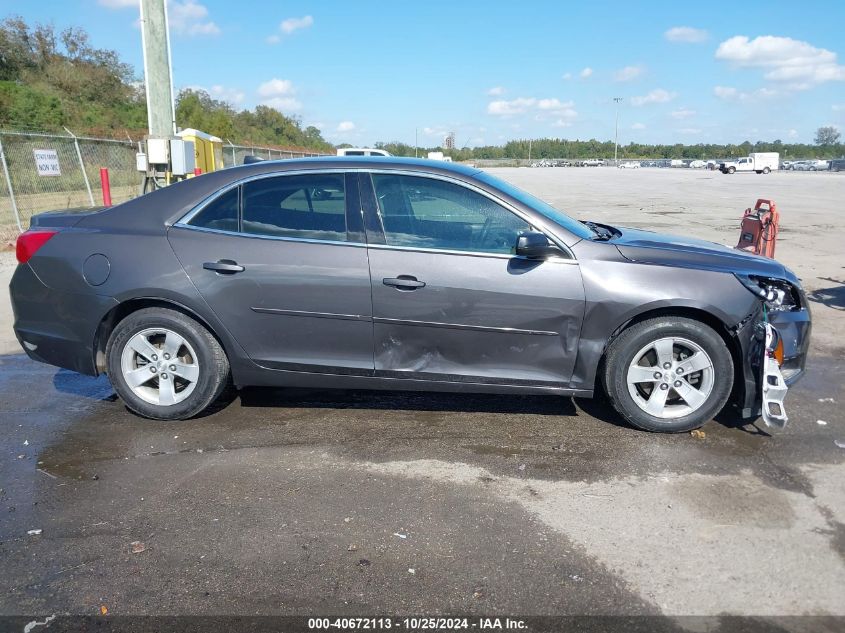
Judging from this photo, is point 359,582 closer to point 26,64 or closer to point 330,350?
point 330,350

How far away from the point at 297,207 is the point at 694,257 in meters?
2.59

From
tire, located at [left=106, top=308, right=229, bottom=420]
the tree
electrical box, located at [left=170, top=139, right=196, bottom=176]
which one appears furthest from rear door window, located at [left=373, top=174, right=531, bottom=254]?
the tree

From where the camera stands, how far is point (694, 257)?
4312 mm

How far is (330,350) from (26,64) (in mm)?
45102

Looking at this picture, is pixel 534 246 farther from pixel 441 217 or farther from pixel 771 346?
pixel 771 346

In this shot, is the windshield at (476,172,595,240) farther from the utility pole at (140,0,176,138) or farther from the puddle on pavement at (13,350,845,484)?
the utility pole at (140,0,176,138)

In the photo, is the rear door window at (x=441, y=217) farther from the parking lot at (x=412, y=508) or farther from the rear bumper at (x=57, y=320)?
the rear bumper at (x=57, y=320)

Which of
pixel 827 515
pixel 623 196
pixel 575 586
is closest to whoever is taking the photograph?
pixel 575 586

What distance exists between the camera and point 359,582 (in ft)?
9.32

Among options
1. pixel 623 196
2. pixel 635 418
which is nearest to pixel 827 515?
pixel 635 418

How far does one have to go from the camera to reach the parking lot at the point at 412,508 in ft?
9.09

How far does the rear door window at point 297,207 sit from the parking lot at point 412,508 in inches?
51.2

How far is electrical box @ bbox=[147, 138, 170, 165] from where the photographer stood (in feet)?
45.0

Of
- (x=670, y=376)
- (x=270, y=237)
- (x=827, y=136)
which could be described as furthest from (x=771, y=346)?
(x=827, y=136)
